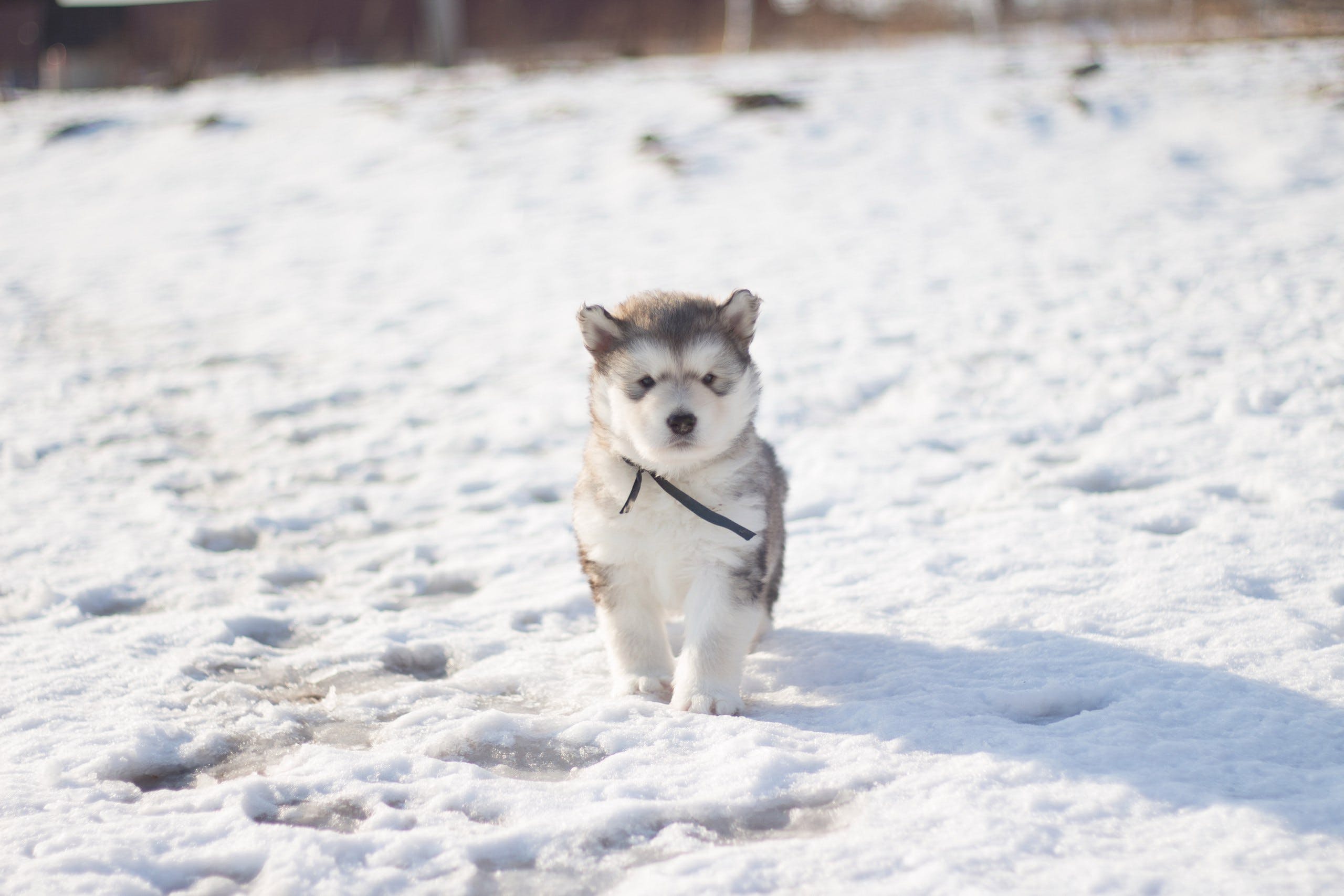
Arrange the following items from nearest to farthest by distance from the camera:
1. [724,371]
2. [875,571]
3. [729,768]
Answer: [729,768] < [724,371] < [875,571]

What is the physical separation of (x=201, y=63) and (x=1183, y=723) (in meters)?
25.3

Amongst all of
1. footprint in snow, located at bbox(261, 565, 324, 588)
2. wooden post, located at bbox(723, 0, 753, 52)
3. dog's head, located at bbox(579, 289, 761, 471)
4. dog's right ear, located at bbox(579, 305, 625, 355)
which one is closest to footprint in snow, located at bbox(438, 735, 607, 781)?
dog's head, located at bbox(579, 289, 761, 471)

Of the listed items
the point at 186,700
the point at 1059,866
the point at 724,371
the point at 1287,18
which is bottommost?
the point at 186,700

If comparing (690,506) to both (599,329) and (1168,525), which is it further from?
(1168,525)

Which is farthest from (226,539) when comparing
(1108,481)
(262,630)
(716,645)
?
(1108,481)

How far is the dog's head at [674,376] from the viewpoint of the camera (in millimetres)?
3359

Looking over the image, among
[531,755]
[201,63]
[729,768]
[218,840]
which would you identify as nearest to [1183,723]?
[729,768]

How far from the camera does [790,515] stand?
18.3 feet

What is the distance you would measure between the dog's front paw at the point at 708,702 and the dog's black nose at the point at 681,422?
0.89 metres

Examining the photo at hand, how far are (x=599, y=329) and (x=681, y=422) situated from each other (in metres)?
0.57

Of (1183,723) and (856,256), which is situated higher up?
(856,256)

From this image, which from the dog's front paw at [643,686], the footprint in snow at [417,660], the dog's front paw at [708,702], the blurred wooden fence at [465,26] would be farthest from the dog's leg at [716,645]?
the blurred wooden fence at [465,26]

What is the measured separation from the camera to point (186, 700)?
3.66 m

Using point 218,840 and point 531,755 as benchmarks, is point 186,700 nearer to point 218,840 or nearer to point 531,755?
point 218,840
